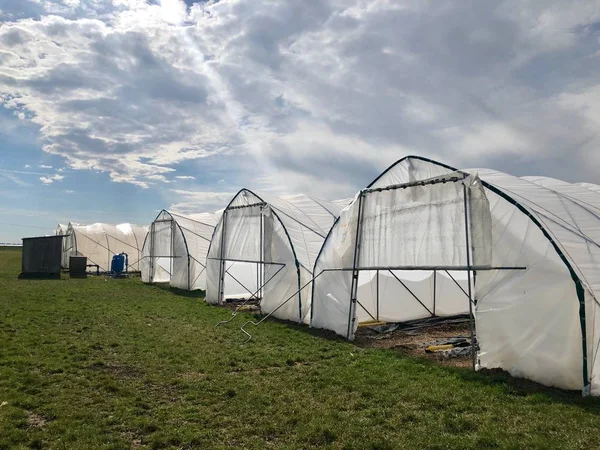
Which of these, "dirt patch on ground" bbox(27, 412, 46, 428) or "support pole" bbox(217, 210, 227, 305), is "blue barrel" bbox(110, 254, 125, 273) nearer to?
"support pole" bbox(217, 210, 227, 305)

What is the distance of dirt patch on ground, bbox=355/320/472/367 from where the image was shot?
383 inches

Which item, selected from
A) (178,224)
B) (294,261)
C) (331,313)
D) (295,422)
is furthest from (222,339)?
(178,224)

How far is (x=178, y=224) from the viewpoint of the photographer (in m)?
24.9

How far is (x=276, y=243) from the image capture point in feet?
51.5

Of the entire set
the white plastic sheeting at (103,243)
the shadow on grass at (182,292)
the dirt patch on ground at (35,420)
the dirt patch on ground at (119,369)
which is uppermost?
the white plastic sheeting at (103,243)

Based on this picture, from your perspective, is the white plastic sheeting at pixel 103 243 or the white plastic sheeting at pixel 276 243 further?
the white plastic sheeting at pixel 103 243

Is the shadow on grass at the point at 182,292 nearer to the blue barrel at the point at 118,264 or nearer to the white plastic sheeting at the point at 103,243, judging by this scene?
the blue barrel at the point at 118,264

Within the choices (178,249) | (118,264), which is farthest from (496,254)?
(118,264)

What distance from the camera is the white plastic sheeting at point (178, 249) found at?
2395 centimetres

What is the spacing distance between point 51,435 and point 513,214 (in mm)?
7840

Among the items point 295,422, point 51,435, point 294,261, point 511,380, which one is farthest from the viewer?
point 294,261

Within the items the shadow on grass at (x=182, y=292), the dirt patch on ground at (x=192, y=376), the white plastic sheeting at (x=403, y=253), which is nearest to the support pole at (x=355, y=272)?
the white plastic sheeting at (x=403, y=253)

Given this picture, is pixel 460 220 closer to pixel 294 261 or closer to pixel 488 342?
pixel 488 342

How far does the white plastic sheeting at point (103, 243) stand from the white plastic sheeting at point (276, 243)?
2180 centimetres
